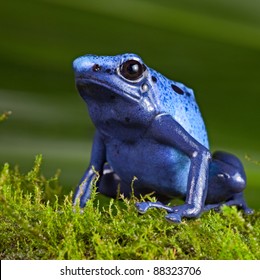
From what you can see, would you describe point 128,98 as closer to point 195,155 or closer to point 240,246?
point 195,155

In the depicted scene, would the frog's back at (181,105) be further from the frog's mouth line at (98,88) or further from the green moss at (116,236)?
the green moss at (116,236)

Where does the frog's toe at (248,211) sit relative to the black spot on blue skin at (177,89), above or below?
below

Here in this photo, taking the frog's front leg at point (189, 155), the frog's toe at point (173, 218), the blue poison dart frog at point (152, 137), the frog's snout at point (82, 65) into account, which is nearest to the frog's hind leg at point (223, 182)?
the blue poison dart frog at point (152, 137)

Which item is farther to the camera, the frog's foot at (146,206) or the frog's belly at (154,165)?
the frog's belly at (154,165)

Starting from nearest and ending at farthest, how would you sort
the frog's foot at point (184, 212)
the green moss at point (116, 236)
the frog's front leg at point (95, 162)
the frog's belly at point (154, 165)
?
the green moss at point (116, 236)
the frog's foot at point (184, 212)
the frog's belly at point (154, 165)
the frog's front leg at point (95, 162)

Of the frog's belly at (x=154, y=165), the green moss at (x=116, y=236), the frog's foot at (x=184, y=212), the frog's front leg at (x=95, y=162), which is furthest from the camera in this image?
the frog's front leg at (x=95, y=162)

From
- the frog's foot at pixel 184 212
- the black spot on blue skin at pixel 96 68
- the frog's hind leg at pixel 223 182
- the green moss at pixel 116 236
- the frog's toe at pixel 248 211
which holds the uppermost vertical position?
the black spot on blue skin at pixel 96 68
